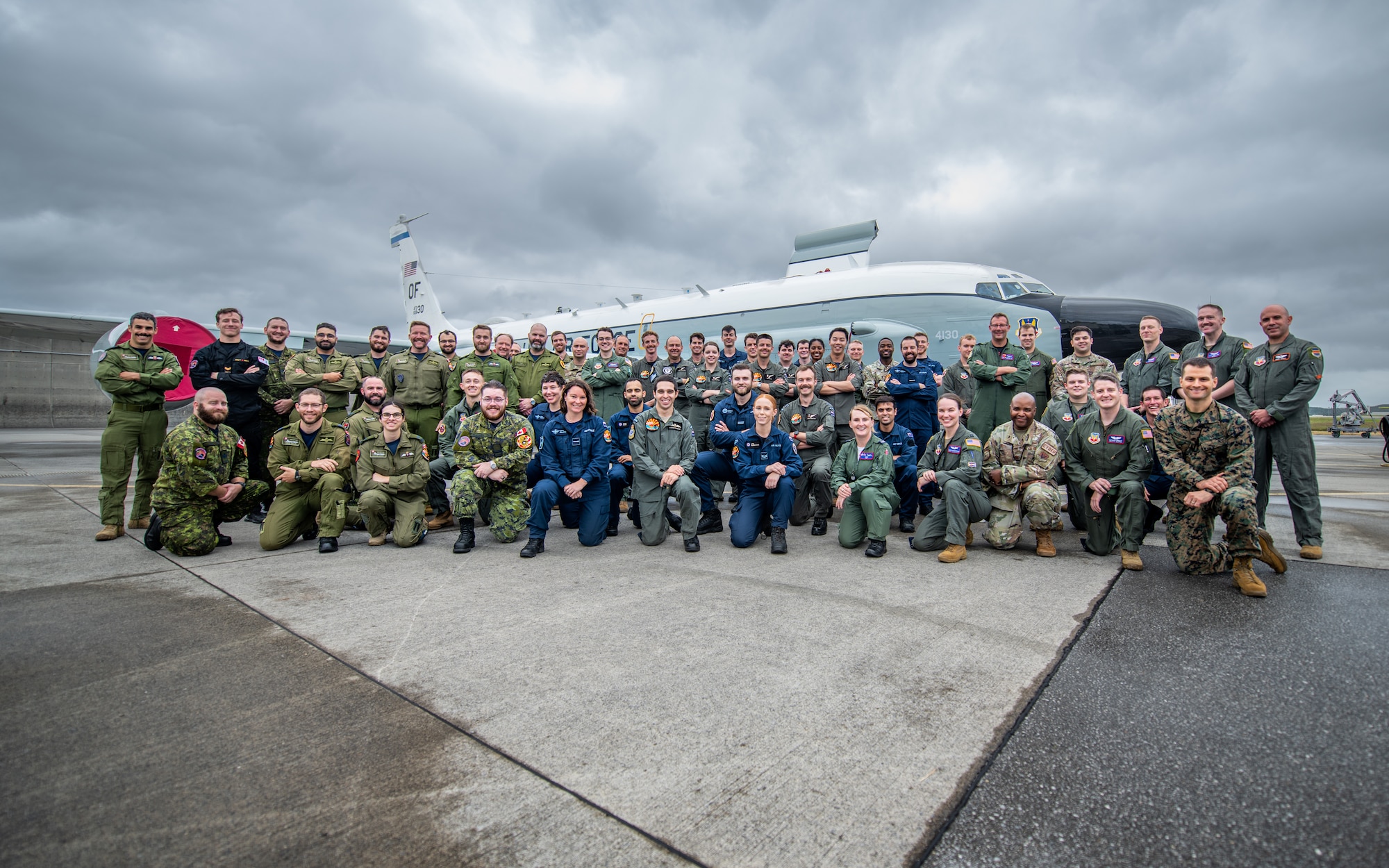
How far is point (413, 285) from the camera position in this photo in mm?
20266

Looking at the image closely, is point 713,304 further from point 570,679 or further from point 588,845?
point 588,845

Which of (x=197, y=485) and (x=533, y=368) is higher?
(x=533, y=368)

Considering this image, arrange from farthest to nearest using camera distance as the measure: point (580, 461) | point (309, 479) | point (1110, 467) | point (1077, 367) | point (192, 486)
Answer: point (1077, 367) < point (580, 461) < point (309, 479) < point (1110, 467) < point (192, 486)

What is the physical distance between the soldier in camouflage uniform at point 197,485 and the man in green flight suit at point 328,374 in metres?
1.52

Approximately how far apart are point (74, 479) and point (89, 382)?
66.2ft

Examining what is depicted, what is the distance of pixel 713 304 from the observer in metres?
12.4

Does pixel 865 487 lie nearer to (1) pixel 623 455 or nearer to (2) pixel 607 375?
(1) pixel 623 455

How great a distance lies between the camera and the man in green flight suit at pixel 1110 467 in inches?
177

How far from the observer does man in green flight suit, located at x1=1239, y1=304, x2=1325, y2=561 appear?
446 centimetres

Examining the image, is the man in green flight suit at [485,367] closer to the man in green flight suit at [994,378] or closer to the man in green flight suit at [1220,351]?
the man in green flight suit at [994,378]

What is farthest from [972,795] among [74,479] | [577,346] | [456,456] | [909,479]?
[74,479]

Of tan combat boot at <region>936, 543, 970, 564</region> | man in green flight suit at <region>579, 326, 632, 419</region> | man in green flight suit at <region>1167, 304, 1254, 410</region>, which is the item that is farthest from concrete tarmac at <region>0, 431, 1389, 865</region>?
man in green flight suit at <region>579, 326, 632, 419</region>

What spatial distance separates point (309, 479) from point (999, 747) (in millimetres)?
5445

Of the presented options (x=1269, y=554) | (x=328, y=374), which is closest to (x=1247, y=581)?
(x=1269, y=554)
